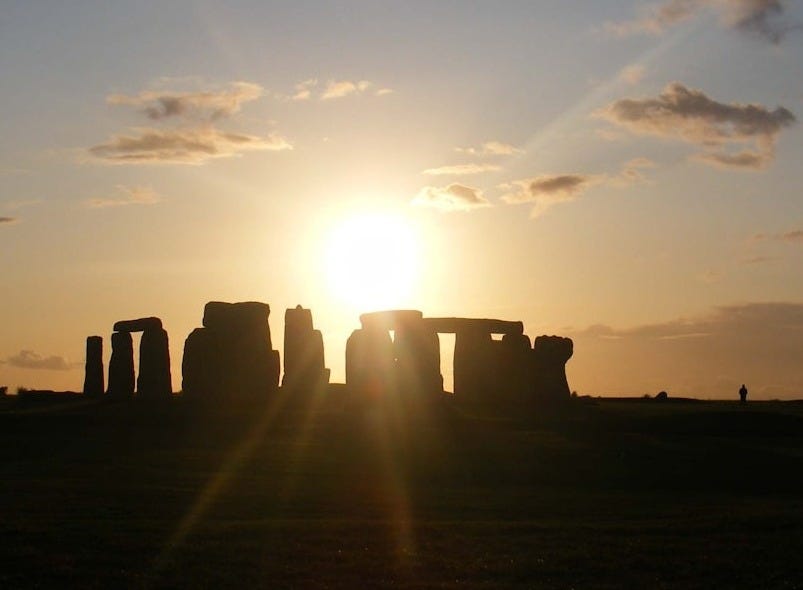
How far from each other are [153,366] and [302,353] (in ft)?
24.2

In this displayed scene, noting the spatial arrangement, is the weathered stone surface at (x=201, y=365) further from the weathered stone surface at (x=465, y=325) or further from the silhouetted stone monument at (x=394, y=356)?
the weathered stone surface at (x=465, y=325)

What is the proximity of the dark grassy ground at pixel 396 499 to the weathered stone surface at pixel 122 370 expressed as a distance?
5.64 meters

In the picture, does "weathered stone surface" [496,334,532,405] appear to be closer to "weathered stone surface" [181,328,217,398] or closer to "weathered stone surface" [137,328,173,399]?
"weathered stone surface" [181,328,217,398]

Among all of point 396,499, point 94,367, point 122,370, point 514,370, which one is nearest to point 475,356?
point 514,370

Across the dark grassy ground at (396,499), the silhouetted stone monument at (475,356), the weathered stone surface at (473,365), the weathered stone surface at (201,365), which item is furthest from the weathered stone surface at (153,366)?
the weathered stone surface at (473,365)

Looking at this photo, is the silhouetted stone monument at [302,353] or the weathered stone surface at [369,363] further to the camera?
the silhouetted stone monument at [302,353]

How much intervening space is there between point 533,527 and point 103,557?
8.75m

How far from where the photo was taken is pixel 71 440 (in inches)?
1599

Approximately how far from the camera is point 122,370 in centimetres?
5875

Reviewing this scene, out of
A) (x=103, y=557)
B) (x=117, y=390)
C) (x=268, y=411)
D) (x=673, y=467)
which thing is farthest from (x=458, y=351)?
(x=103, y=557)

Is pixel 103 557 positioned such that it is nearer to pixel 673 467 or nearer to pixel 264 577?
pixel 264 577

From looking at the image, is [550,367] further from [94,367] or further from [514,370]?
[94,367]

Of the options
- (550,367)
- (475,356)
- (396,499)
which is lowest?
(396,499)

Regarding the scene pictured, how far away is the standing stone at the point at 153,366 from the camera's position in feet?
189
